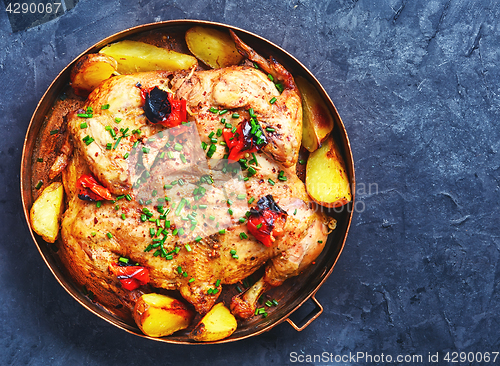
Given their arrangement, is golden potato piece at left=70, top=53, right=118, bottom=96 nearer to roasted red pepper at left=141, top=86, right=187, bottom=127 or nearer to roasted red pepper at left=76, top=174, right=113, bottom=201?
roasted red pepper at left=141, top=86, right=187, bottom=127

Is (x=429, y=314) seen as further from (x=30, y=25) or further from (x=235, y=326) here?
(x=30, y=25)

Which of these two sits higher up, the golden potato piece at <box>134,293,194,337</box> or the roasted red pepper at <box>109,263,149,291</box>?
the roasted red pepper at <box>109,263,149,291</box>

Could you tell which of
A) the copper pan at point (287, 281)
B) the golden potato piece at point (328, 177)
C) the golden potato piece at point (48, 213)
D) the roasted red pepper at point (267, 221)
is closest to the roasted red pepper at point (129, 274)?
the copper pan at point (287, 281)

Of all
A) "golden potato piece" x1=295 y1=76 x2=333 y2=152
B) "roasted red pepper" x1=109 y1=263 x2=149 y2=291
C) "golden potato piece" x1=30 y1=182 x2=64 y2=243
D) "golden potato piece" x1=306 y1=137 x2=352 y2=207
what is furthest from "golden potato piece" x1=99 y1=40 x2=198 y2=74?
"roasted red pepper" x1=109 y1=263 x2=149 y2=291

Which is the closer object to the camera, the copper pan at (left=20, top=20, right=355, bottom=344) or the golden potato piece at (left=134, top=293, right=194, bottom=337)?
the golden potato piece at (left=134, top=293, right=194, bottom=337)

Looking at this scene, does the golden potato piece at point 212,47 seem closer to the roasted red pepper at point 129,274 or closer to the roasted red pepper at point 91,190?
the roasted red pepper at point 91,190

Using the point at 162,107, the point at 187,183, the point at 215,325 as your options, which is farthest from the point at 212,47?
the point at 215,325
